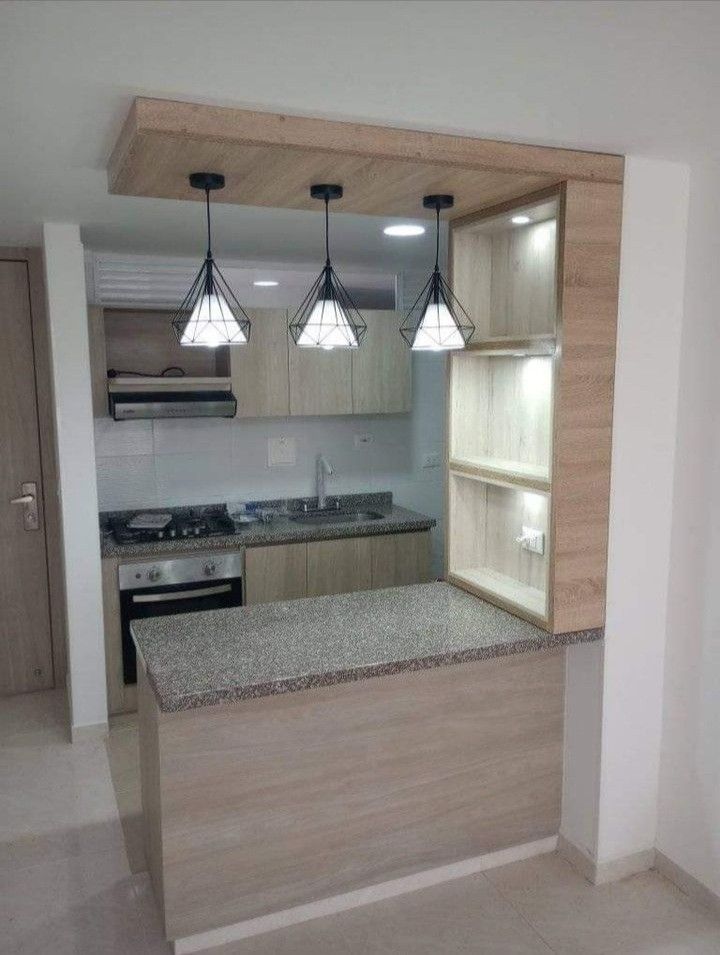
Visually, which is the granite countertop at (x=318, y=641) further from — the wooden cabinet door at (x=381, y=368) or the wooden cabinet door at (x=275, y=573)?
the wooden cabinet door at (x=381, y=368)

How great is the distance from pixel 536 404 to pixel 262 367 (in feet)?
6.30

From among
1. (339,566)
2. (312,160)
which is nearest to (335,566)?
(339,566)

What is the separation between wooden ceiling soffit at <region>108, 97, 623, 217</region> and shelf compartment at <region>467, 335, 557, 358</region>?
17.8 inches

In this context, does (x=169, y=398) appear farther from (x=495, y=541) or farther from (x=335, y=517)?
(x=495, y=541)

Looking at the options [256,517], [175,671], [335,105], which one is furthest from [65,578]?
[335,105]

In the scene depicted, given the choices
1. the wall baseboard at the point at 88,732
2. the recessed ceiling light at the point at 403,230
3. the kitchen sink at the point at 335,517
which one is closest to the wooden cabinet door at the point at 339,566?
the kitchen sink at the point at 335,517

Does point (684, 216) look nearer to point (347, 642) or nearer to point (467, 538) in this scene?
point (467, 538)

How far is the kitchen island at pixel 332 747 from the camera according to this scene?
2246 millimetres

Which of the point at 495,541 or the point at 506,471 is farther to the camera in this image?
the point at 495,541

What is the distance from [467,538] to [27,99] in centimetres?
205

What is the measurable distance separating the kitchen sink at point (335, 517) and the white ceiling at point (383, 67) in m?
2.54

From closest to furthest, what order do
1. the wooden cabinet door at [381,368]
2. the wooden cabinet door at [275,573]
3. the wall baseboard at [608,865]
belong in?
the wall baseboard at [608,865] → the wooden cabinet door at [275,573] → the wooden cabinet door at [381,368]

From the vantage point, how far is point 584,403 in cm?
241

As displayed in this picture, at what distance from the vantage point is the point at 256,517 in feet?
14.8
